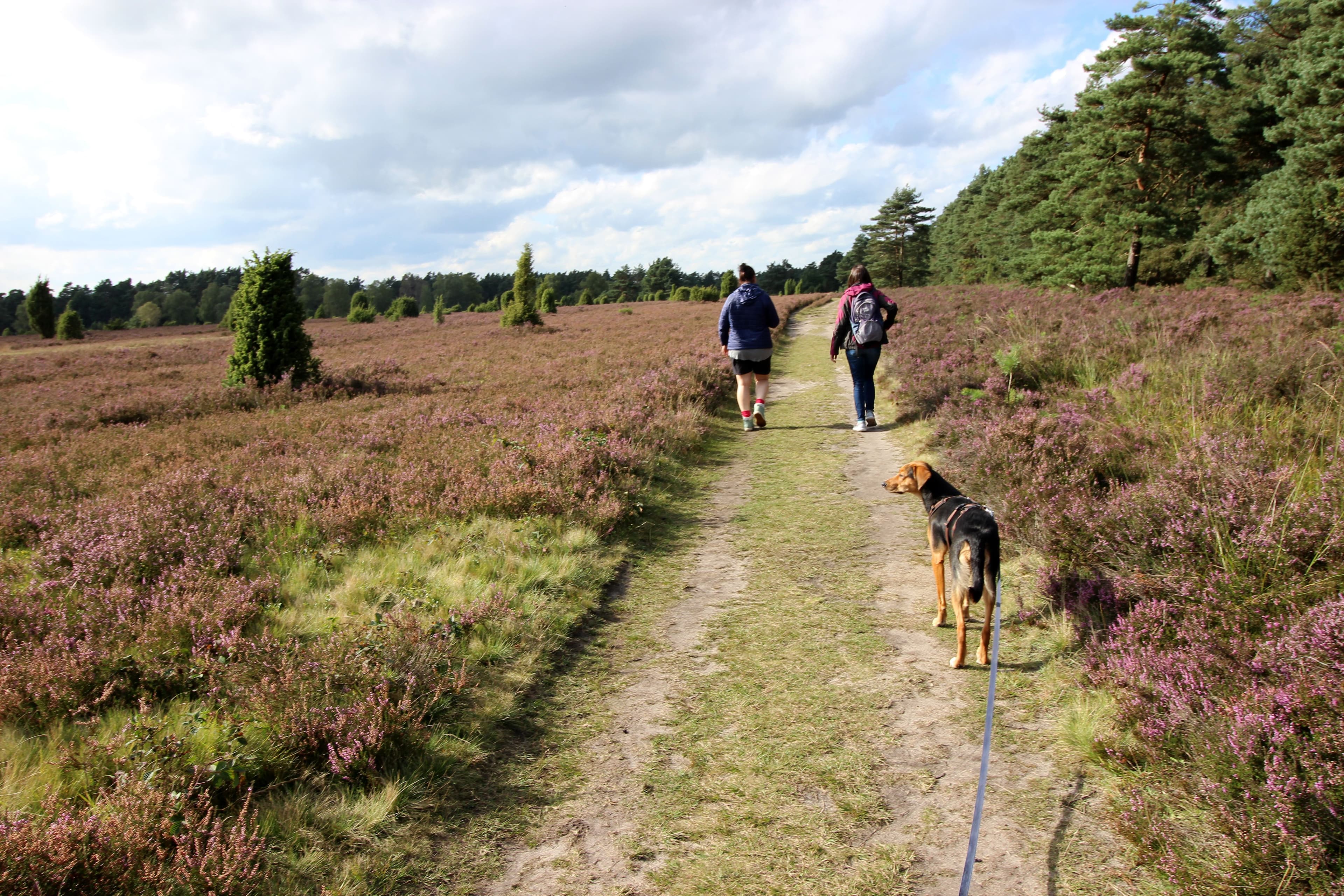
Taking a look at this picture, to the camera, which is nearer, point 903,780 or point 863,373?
point 903,780

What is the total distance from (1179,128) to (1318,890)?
3350cm

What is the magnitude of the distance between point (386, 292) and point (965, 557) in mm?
126870

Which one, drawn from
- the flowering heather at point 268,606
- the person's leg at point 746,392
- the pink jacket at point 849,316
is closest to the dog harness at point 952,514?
the flowering heather at point 268,606

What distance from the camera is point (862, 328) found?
9789 millimetres

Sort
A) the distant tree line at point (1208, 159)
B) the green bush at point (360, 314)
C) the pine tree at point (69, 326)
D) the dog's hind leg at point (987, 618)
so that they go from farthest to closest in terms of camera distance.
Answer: the green bush at point (360, 314)
the pine tree at point (69, 326)
the distant tree line at point (1208, 159)
the dog's hind leg at point (987, 618)

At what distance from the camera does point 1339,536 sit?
3.45m

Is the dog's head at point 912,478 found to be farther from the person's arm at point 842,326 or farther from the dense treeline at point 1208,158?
the dense treeline at point 1208,158

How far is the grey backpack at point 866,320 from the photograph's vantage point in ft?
31.9

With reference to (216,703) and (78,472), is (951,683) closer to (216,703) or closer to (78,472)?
(216,703)

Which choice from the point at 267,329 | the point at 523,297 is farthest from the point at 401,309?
the point at 267,329

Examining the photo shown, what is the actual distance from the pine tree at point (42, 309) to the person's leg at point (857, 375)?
59.6m

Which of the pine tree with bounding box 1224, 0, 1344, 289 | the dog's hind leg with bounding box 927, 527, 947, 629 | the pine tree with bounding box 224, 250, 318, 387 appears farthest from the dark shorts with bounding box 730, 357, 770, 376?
the pine tree with bounding box 1224, 0, 1344, 289

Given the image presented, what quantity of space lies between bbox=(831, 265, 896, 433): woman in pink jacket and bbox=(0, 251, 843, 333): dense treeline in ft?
144

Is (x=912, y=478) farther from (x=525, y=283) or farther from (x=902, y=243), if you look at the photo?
(x=902, y=243)
